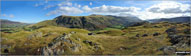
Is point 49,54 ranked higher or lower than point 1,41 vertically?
lower

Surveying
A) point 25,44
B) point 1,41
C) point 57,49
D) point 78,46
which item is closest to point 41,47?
point 57,49

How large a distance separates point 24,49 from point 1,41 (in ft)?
41.3

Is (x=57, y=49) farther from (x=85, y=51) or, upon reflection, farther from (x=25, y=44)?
(x=25, y=44)

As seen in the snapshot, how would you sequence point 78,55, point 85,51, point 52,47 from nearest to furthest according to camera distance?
point 78,55, point 52,47, point 85,51

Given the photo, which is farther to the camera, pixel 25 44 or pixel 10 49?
pixel 25 44

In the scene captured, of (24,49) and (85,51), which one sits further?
(85,51)

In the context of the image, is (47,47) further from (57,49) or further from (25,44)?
(25,44)

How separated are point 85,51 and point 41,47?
14.0m

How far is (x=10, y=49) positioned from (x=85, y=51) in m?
23.5

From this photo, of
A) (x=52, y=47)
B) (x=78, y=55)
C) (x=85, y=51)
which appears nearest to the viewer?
(x=78, y=55)

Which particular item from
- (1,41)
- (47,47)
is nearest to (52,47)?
→ (47,47)

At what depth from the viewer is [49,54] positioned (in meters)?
43.4

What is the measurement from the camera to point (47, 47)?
1761 inches

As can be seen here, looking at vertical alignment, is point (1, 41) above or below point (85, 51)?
above
